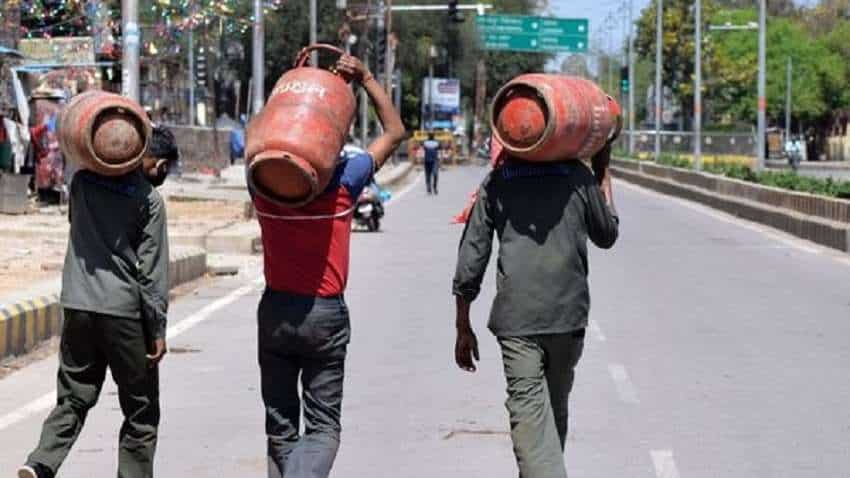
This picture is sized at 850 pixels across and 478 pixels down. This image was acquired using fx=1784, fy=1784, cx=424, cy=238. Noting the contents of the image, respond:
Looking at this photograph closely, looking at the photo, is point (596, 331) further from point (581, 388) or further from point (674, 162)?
point (674, 162)

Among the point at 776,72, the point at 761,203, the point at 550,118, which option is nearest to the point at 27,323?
the point at 550,118

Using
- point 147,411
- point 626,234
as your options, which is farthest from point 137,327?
point 626,234

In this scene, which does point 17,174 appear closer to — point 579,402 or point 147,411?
point 579,402

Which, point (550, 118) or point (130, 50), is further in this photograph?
point (130, 50)

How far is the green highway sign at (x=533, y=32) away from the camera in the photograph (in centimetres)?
8250

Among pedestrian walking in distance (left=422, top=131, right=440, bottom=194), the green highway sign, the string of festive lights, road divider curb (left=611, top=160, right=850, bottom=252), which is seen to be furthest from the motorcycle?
the green highway sign

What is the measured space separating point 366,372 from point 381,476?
3771mm

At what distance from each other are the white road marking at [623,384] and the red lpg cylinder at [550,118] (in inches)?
180

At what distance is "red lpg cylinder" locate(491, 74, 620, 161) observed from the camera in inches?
272

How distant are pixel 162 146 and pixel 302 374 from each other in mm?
1574

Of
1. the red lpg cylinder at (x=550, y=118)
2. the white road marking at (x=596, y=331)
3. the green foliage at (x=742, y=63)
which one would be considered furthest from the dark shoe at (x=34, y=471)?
the green foliage at (x=742, y=63)

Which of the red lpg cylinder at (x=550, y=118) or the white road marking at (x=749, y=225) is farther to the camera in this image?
the white road marking at (x=749, y=225)

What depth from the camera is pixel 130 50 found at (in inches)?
921

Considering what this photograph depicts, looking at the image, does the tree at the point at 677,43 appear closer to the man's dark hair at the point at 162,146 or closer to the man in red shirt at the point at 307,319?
the man's dark hair at the point at 162,146
